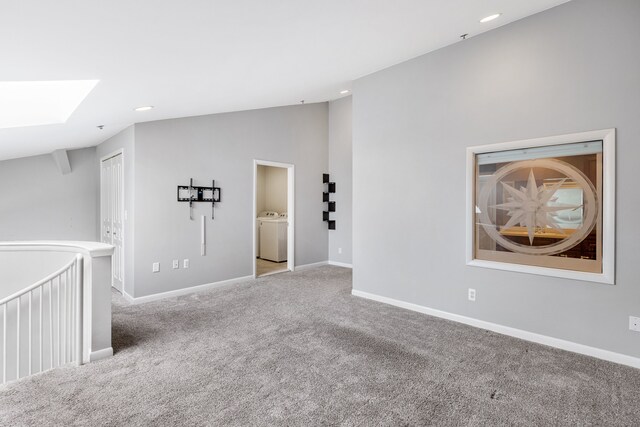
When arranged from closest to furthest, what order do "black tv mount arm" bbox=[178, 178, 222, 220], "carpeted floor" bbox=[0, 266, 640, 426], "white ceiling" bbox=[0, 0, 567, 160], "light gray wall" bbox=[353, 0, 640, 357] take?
"white ceiling" bbox=[0, 0, 567, 160] → "carpeted floor" bbox=[0, 266, 640, 426] → "light gray wall" bbox=[353, 0, 640, 357] → "black tv mount arm" bbox=[178, 178, 222, 220]

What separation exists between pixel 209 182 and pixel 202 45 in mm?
2739

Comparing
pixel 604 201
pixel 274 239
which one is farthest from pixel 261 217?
pixel 604 201

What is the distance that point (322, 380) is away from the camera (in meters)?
2.32

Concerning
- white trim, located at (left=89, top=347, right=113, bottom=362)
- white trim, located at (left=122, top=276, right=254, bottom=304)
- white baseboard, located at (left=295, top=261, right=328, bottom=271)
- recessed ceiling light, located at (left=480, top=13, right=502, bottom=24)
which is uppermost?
recessed ceiling light, located at (left=480, top=13, right=502, bottom=24)

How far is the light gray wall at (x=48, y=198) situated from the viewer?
4977mm

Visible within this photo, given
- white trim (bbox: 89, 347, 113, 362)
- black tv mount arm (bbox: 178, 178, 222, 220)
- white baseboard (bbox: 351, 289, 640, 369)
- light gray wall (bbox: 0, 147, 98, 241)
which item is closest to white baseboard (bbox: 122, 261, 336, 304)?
black tv mount arm (bbox: 178, 178, 222, 220)

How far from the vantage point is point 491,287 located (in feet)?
Answer: 10.7

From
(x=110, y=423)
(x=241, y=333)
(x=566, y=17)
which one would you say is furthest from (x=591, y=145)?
(x=110, y=423)

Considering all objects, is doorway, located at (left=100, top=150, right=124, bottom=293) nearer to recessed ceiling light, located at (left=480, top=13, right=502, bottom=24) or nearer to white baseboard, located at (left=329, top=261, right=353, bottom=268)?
white baseboard, located at (left=329, top=261, right=353, bottom=268)

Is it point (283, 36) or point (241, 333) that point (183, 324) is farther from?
point (283, 36)

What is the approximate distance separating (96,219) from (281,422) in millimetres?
5379

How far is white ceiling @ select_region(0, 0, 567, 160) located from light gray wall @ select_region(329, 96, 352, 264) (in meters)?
2.15

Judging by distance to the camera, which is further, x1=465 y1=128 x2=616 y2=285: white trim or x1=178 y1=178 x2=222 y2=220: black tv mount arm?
x1=178 y1=178 x2=222 y2=220: black tv mount arm

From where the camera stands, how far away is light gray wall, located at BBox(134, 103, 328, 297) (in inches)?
165
